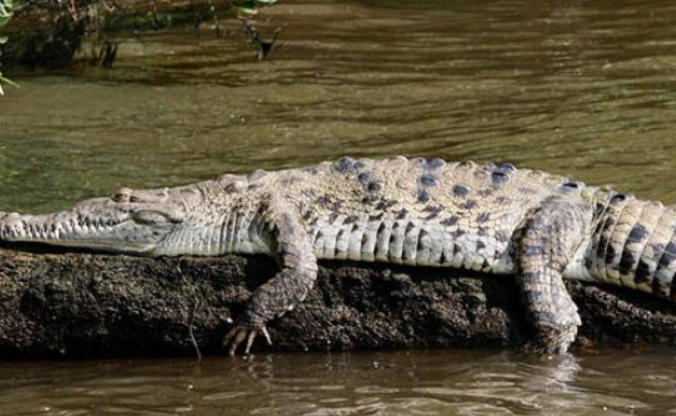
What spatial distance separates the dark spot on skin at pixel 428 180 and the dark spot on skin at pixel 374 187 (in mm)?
191

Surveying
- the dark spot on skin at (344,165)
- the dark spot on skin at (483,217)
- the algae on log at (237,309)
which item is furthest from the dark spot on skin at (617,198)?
the dark spot on skin at (344,165)

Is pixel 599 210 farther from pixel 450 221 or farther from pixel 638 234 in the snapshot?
pixel 450 221

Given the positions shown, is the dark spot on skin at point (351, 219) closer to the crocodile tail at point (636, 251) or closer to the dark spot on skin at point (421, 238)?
the dark spot on skin at point (421, 238)

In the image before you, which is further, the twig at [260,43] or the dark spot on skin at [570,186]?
the twig at [260,43]

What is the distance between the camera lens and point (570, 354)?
5.98 meters

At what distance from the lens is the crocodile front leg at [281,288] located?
593 centimetres

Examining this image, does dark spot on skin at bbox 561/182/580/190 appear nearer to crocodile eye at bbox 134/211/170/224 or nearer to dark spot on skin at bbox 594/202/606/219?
dark spot on skin at bbox 594/202/606/219

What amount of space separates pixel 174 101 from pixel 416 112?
2265 mm

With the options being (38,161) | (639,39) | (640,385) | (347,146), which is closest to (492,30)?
(639,39)

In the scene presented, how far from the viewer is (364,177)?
647 centimetres

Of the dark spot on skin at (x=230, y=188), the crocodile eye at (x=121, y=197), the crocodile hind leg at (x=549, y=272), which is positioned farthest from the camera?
the dark spot on skin at (x=230, y=188)

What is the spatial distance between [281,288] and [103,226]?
0.94 m

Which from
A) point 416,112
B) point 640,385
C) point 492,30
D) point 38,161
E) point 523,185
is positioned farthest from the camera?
point 492,30

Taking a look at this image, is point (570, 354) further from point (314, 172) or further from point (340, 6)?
point (340, 6)
